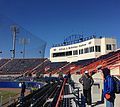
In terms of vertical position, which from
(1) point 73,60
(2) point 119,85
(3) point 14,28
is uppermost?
(3) point 14,28

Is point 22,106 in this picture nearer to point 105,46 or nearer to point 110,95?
point 110,95

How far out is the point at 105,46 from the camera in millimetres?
52188

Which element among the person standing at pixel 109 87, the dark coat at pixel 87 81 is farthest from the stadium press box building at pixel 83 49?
the person standing at pixel 109 87

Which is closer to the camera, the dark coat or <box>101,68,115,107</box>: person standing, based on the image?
<box>101,68,115,107</box>: person standing

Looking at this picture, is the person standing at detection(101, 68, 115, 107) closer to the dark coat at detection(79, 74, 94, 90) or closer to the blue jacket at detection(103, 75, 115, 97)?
the blue jacket at detection(103, 75, 115, 97)

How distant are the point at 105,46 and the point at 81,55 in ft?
21.9

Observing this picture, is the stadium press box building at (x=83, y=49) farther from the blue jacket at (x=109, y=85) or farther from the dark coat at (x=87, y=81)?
the blue jacket at (x=109, y=85)

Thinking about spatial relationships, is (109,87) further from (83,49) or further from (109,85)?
(83,49)

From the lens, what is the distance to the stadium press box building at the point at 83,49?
2068 inches

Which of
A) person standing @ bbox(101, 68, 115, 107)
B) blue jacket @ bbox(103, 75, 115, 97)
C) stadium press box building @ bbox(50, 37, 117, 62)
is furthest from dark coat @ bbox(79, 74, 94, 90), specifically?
stadium press box building @ bbox(50, 37, 117, 62)

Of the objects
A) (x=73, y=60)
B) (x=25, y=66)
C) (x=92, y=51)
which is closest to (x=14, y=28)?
(x=25, y=66)

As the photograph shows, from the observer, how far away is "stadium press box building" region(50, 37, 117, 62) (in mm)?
52531

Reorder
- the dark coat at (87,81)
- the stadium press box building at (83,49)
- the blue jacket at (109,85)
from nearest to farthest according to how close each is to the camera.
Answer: the blue jacket at (109,85) → the dark coat at (87,81) → the stadium press box building at (83,49)

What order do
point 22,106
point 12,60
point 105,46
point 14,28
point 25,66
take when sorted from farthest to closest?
point 14,28 → point 12,60 → point 25,66 → point 105,46 → point 22,106
